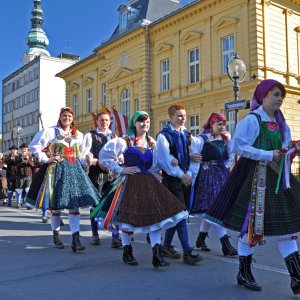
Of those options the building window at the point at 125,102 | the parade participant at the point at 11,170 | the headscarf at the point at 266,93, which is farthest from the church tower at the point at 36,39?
the headscarf at the point at 266,93

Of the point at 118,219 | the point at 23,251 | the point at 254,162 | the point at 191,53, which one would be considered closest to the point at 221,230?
the point at 118,219

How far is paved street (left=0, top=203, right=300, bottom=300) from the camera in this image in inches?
154

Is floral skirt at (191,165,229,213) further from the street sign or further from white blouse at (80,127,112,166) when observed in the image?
the street sign

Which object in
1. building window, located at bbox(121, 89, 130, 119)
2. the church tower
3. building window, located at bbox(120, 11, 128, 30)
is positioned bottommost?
building window, located at bbox(121, 89, 130, 119)

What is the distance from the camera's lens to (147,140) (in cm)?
545

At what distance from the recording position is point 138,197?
4906 mm

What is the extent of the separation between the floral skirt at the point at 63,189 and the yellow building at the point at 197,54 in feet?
51.9

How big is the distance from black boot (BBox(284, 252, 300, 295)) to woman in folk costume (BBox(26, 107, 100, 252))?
9.55 feet

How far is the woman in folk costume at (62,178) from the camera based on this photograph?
5.96 meters

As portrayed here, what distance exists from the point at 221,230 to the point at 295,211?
1.86 metres

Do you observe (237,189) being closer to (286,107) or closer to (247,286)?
(247,286)

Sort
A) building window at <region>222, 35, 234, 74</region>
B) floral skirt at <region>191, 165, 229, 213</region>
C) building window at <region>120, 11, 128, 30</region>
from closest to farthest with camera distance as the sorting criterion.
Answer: floral skirt at <region>191, 165, 229, 213</region>, building window at <region>222, 35, 234, 74</region>, building window at <region>120, 11, 128, 30</region>

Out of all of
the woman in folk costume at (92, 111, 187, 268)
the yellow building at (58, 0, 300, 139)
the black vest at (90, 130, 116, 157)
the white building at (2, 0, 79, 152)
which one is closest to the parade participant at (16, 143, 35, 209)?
the black vest at (90, 130, 116, 157)

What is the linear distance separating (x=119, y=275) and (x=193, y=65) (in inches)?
825
